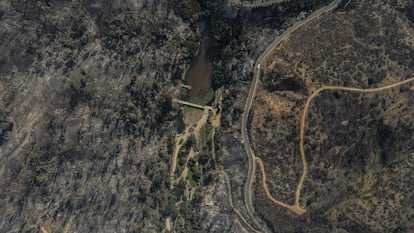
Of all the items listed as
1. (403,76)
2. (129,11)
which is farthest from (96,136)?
(403,76)

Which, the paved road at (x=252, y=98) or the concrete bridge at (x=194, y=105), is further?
the concrete bridge at (x=194, y=105)

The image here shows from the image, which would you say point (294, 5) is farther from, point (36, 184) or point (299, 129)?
point (36, 184)

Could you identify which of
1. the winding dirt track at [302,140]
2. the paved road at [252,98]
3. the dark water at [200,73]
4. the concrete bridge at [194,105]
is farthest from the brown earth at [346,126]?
the dark water at [200,73]

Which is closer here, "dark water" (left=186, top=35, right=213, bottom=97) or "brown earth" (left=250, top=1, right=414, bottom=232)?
"brown earth" (left=250, top=1, right=414, bottom=232)

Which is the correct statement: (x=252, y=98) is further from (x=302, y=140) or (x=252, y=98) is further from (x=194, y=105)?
(x=302, y=140)

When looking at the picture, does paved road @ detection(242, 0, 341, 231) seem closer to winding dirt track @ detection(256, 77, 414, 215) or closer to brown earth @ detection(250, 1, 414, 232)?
brown earth @ detection(250, 1, 414, 232)

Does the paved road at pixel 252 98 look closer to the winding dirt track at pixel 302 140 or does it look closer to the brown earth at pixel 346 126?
the brown earth at pixel 346 126

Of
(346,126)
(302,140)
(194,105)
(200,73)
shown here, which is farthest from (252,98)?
(346,126)

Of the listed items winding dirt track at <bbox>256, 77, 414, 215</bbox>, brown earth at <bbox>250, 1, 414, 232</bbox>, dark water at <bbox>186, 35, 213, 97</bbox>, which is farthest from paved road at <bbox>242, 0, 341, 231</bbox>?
dark water at <bbox>186, 35, 213, 97</bbox>

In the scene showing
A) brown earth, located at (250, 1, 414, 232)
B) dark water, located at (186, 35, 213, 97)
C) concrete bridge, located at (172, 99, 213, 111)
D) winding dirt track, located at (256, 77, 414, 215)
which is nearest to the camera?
winding dirt track, located at (256, 77, 414, 215)
